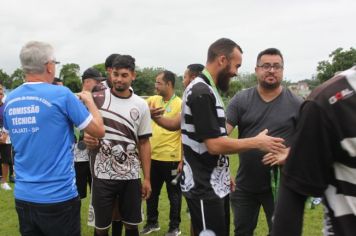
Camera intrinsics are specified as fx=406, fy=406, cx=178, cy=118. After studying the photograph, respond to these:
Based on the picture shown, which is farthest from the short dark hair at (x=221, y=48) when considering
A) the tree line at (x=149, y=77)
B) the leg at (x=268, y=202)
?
the tree line at (x=149, y=77)

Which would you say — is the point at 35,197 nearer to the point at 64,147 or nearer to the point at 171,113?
the point at 64,147

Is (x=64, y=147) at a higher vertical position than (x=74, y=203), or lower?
higher

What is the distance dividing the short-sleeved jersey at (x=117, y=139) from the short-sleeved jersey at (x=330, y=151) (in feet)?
8.89

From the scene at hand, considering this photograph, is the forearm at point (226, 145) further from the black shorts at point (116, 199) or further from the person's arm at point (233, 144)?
the black shorts at point (116, 199)

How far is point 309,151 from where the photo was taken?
1.30m

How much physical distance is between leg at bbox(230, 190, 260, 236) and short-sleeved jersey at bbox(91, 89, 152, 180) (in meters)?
1.04

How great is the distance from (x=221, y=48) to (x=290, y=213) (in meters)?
2.13

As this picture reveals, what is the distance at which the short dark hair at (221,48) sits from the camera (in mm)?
3277

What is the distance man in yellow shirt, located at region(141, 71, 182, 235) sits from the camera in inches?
223

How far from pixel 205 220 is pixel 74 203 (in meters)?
1.01

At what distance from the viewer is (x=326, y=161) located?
1.31 meters

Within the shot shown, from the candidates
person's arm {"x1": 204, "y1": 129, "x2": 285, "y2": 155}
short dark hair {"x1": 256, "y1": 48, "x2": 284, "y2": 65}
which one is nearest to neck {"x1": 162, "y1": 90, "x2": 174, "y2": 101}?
short dark hair {"x1": 256, "y1": 48, "x2": 284, "y2": 65}

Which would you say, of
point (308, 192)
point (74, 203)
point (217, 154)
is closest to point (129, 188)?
point (74, 203)

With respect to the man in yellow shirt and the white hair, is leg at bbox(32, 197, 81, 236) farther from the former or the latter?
Answer: the man in yellow shirt
